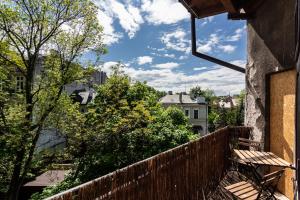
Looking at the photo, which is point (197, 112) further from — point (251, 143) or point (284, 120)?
point (284, 120)

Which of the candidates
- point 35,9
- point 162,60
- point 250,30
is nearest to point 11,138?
point 35,9

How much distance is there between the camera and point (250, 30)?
6262 mm

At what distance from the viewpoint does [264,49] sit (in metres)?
5.48

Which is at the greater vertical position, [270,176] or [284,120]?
[284,120]

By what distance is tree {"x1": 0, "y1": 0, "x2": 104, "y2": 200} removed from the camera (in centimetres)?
1241

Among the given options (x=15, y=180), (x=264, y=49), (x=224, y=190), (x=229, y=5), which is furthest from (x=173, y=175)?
(x=15, y=180)

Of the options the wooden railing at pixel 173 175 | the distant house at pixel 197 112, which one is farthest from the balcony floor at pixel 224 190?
the distant house at pixel 197 112

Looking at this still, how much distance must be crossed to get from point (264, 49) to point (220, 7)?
1384mm

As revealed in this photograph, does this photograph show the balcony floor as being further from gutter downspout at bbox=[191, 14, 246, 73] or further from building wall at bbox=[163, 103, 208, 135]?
building wall at bbox=[163, 103, 208, 135]

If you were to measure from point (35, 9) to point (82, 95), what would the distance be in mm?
19598

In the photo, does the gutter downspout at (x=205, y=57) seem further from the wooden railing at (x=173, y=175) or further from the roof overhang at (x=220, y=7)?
the wooden railing at (x=173, y=175)

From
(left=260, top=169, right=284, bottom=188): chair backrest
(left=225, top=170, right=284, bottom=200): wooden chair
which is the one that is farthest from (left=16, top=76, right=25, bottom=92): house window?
(left=260, top=169, right=284, bottom=188): chair backrest

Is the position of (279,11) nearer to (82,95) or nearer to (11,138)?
(11,138)

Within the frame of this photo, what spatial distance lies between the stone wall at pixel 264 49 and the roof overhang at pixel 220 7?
0.22m
